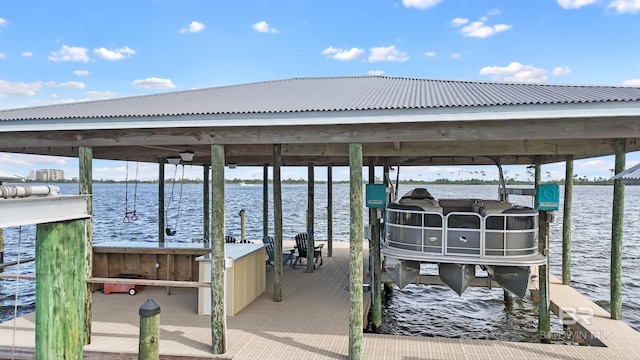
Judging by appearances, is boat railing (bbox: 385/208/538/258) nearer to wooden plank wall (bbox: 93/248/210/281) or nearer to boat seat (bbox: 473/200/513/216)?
boat seat (bbox: 473/200/513/216)

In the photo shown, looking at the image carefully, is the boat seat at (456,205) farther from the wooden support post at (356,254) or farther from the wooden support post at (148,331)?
the wooden support post at (148,331)

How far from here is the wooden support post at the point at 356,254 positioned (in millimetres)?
6992

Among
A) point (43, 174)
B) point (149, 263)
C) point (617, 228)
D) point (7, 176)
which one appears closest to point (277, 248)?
point (149, 263)

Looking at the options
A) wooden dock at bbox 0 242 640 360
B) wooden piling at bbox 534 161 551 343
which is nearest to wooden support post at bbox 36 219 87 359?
wooden dock at bbox 0 242 640 360

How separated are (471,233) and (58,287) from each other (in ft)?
21.7

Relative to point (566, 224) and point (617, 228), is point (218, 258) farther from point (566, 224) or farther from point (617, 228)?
point (566, 224)

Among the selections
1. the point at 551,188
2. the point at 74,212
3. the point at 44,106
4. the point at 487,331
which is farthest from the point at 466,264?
the point at 44,106

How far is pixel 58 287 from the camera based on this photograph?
4926 mm

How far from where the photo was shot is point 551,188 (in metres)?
8.95

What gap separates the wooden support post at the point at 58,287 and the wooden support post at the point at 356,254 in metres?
3.73

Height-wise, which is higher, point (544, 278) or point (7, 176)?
point (7, 176)

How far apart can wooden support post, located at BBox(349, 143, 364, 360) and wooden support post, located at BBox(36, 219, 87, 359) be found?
373 centimetres

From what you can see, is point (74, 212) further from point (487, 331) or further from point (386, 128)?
point (487, 331)

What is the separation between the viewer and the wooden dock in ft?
24.2
